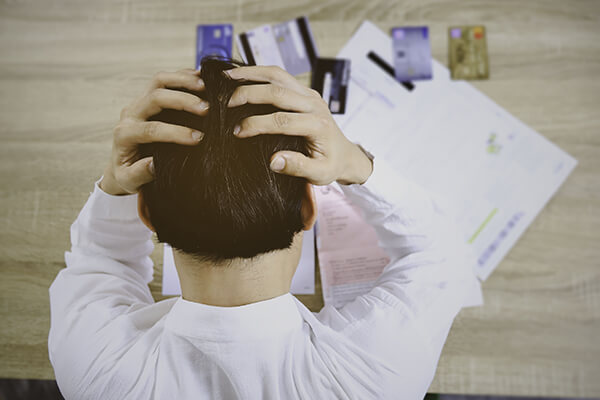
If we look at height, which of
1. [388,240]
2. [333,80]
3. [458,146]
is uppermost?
[333,80]

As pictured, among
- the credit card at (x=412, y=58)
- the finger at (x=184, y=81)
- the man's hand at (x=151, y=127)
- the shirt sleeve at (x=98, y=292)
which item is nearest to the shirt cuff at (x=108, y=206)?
the shirt sleeve at (x=98, y=292)

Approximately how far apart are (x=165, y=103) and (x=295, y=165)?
182 millimetres

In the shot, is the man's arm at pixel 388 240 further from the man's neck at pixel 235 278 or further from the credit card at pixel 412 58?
the credit card at pixel 412 58

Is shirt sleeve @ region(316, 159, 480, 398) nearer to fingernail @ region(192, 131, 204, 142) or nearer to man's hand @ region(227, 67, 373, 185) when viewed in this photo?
man's hand @ region(227, 67, 373, 185)

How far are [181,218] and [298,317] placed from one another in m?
0.23

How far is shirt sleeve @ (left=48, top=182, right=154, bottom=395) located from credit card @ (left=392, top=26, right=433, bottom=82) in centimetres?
62

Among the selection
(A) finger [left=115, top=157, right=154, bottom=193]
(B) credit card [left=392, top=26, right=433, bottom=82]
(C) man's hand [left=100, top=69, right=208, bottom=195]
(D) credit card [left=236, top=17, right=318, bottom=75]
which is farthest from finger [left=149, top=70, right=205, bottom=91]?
(B) credit card [left=392, top=26, right=433, bottom=82]

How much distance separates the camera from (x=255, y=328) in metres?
0.50

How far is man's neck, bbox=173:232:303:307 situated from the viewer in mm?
482

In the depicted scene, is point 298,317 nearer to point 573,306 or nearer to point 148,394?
point 148,394

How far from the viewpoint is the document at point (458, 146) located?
764 mm

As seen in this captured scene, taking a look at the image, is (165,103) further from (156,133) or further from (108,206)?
(108,206)

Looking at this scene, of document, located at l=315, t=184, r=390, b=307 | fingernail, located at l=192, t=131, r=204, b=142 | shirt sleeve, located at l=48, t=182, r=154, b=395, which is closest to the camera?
fingernail, located at l=192, t=131, r=204, b=142

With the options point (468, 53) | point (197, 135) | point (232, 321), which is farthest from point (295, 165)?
point (468, 53)
